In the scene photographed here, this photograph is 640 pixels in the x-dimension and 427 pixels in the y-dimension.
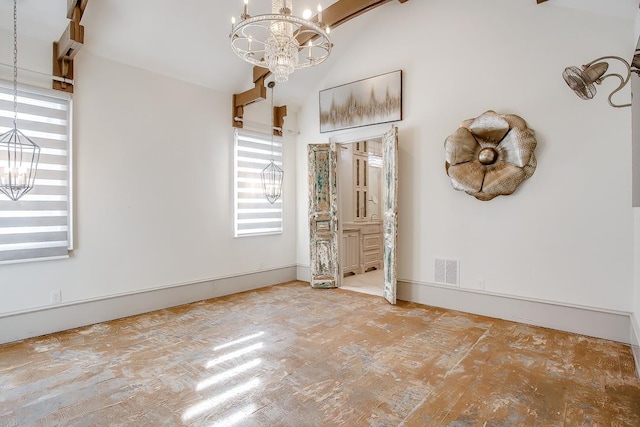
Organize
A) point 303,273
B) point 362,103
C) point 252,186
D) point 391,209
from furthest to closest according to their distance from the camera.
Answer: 1. point 303,273
2. point 252,186
3. point 362,103
4. point 391,209

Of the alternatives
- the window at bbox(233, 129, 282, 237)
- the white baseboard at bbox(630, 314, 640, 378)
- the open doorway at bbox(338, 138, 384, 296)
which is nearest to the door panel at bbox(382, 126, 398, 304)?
the open doorway at bbox(338, 138, 384, 296)

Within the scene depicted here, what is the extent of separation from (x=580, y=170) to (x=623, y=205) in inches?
20.3

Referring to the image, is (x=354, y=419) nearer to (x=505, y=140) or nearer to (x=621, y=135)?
(x=505, y=140)

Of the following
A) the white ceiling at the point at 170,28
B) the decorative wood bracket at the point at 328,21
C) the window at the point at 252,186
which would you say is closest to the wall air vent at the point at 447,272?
the window at the point at 252,186

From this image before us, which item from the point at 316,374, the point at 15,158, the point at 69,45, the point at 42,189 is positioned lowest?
the point at 316,374

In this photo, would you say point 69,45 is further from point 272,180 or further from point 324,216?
point 324,216

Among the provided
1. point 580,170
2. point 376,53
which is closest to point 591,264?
point 580,170

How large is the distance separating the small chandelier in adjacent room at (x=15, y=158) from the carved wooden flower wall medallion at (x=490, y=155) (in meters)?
4.69

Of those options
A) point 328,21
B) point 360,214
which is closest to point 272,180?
point 360,214

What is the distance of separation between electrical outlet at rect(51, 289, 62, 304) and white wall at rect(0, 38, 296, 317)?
37 mm

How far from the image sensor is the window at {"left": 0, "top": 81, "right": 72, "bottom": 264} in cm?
338

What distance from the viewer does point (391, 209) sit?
191 inches

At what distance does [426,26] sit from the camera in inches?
186

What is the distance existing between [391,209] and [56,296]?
4.17 m
